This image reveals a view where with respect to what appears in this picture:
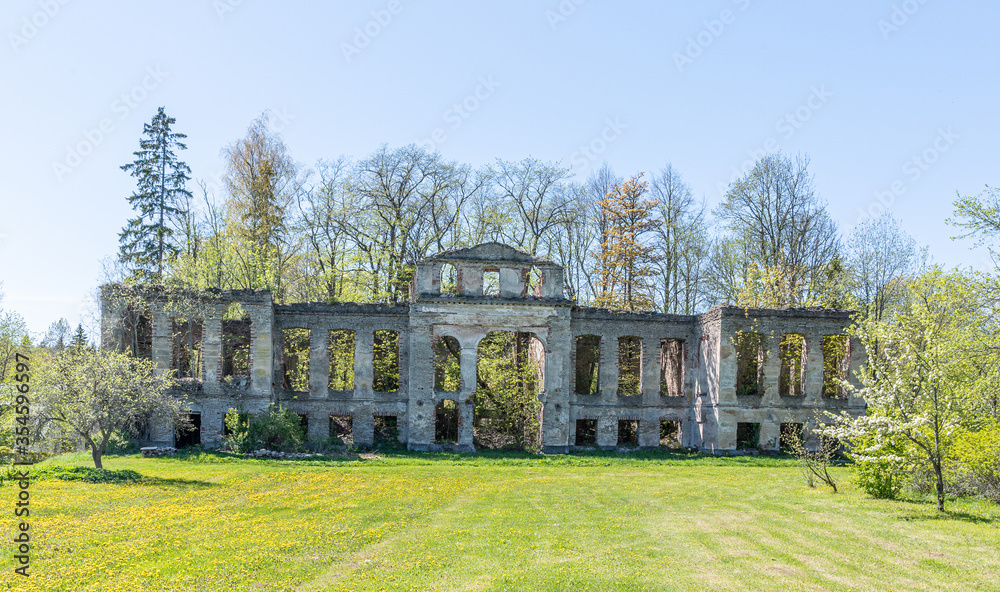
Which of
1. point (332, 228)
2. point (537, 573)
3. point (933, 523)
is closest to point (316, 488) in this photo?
point (537, 573)

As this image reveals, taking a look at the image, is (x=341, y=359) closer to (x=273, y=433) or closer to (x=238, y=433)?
(x=273, y=433)

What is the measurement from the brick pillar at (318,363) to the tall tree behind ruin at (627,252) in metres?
15.5

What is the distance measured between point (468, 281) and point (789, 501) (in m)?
16.1

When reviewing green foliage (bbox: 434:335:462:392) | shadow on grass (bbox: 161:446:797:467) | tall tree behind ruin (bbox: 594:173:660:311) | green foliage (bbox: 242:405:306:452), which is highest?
tall tree behind ruin (bbox: 594:173:660:311)

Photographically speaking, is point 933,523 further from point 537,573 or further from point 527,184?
point 527,184

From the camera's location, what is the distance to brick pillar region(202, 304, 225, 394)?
29.2 meters

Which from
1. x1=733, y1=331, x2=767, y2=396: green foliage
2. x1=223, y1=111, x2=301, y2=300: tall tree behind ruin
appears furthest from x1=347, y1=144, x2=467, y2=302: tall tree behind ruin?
x1=733, y1=331, x2=767, y2=396: green foliage

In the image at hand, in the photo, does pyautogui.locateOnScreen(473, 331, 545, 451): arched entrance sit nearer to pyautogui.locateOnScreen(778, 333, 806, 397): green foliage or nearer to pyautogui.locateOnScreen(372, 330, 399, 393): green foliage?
pyautogui.locateOnScreen(372, 330, 399, 393): green foliage

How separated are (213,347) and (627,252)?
2185 centimetres

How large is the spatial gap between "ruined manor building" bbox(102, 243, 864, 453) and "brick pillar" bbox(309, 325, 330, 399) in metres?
0.04

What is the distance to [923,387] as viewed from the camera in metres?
16.8

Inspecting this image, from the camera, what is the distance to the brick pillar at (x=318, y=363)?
3123 cm

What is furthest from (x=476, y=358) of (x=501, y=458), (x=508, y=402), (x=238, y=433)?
(x=238, y=433)

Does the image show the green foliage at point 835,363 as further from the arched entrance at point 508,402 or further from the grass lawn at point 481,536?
the arched entrance at point 508,402
